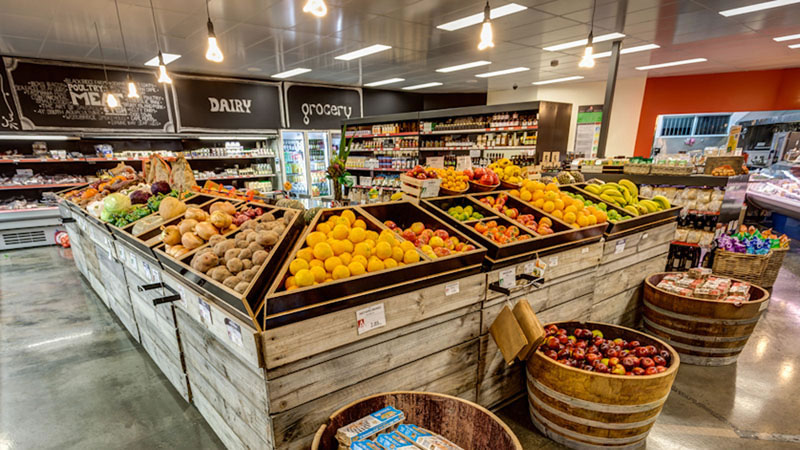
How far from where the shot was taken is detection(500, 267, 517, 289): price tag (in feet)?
6.95

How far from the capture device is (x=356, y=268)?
64.9 inches

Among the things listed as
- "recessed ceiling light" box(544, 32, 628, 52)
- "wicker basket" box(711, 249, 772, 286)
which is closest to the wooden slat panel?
"wicker basket" box(711, 249, 772, 286)

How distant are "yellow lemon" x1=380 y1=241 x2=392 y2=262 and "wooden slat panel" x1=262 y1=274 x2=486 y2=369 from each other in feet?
0.70

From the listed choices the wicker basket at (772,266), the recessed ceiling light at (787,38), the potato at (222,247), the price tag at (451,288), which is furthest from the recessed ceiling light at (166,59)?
the recessed ceiling light at (787,38)

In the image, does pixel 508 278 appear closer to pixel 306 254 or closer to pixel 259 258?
pixel 306 254

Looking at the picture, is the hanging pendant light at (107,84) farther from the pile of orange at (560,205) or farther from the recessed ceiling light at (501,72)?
the recessed ceiling light at (501,72)

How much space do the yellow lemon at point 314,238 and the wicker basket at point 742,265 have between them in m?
4.45

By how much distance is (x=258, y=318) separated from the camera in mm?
1409

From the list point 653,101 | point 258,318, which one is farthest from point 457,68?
point 258,318

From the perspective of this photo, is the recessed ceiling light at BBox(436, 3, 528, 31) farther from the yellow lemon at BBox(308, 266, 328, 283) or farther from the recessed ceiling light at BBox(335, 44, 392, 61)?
the yellow lemon at BBox(308, 266, 328, 283)

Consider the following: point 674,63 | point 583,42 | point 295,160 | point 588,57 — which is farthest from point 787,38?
point 295,160

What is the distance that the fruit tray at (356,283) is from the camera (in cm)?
141

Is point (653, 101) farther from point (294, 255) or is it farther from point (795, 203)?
point (294, 255)

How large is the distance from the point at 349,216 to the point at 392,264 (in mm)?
510
